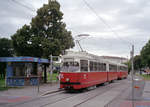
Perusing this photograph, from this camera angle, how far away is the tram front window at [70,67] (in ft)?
55.0

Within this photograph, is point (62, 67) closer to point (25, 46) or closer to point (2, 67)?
point (25, 46)

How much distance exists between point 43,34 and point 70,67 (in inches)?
346

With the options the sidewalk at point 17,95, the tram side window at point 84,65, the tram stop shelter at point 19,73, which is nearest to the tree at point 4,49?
the tram stop shelter at point 19,73

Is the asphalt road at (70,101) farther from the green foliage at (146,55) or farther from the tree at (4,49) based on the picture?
the green foliage at (146,55)

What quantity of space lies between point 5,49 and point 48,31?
1781 cm

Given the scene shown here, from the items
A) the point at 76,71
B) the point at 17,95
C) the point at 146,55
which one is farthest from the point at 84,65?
the point at 146,55

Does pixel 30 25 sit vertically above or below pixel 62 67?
above

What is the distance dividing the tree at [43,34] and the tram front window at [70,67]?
272 inches

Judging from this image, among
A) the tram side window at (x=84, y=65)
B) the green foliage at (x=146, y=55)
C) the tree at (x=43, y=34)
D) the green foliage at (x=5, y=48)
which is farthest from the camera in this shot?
the green foliage at (x=146, y=55)

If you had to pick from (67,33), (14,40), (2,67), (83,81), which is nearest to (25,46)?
(14,40)

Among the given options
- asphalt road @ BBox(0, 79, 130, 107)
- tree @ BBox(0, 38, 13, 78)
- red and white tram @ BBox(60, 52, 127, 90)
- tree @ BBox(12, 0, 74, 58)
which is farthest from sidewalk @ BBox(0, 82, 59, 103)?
tree @ BBox(0, 38, 13, 78)

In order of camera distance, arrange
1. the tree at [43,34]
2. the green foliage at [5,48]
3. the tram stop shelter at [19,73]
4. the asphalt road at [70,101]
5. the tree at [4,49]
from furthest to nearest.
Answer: the green foliage at [5,48] → the tree at [4,49] → the tree at [43,34] → the tram stop shelter at [19,73] → the asphalt road at [70,101]

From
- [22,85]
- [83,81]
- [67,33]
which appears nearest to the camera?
[83,81]

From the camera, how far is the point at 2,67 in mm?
38594
